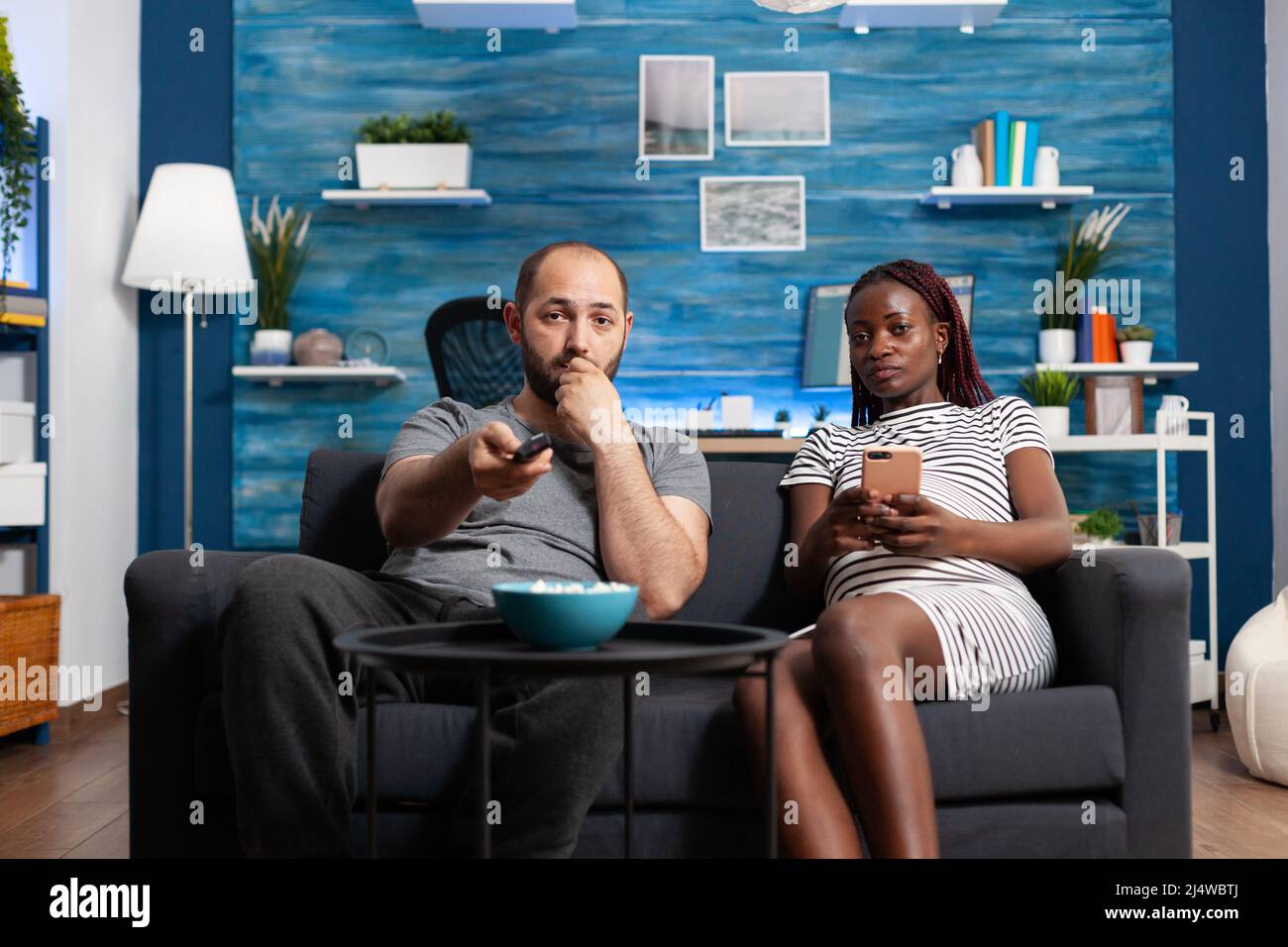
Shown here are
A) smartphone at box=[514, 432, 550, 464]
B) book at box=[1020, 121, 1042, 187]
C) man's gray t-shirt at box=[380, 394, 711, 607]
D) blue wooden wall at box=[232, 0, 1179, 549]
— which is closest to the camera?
smartphone at box=[514, 432, 550, 464]

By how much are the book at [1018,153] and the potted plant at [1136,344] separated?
63cm

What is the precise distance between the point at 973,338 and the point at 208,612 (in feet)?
9.93

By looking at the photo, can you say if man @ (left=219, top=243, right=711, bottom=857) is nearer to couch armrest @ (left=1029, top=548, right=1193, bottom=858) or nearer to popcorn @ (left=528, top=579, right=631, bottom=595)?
popcorn @ (left=528, top=579, right=631, bottom=595)

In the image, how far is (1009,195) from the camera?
3934 millimetres

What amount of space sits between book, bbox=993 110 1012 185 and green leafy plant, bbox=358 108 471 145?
180 centimetres

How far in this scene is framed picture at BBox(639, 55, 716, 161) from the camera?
4.14 metres

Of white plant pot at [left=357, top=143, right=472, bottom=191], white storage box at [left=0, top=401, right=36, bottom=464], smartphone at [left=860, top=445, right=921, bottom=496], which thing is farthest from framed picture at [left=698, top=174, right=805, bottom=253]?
smartphone at [left=860, top=445, right=921, bottom=496]

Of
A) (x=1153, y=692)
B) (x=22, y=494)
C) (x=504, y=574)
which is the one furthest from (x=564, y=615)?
(x=22, y=494)

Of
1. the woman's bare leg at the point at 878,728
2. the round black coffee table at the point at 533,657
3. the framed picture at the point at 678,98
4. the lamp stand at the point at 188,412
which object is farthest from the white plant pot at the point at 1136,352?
the lamp stand at the point at 188,412

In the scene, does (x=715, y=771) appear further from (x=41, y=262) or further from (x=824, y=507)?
(x=41, y=262)

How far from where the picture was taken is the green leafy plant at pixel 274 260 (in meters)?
4.04

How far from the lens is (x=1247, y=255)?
162 inches

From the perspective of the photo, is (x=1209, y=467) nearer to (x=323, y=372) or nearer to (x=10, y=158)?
(x=323, y=372)
